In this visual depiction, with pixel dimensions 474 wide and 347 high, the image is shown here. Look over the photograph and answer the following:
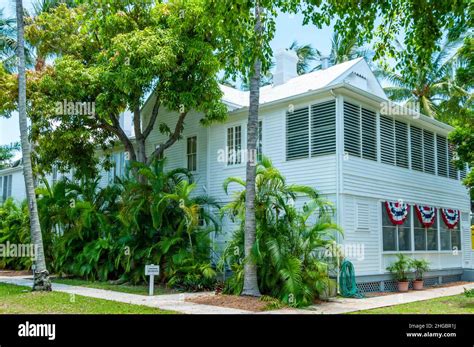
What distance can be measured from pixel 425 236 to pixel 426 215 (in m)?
0.75

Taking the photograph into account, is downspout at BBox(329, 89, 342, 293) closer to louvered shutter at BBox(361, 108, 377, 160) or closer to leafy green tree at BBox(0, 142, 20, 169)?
louvered shutter at BBox(361, 108, 377, 160)

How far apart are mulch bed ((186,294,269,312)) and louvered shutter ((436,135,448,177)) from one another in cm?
1066

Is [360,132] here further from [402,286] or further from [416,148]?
[402,286]

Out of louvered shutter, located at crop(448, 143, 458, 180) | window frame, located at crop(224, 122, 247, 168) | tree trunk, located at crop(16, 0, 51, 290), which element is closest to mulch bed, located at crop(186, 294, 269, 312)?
tree trunk, located at crop(16, 0, 51, 290)

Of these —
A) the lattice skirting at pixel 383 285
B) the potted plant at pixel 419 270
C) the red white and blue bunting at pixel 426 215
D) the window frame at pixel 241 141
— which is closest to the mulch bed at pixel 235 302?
the lattice skirting at pixel 383 285

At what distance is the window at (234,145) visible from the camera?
1764cm

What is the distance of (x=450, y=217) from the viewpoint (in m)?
19.2

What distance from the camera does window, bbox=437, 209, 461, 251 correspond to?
62.1 feet

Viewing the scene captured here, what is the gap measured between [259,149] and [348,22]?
7608 mm

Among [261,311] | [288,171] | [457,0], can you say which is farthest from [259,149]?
[457,0]

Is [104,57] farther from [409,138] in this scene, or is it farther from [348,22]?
[409,138]

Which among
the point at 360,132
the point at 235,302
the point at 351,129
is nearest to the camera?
the point at 235,302

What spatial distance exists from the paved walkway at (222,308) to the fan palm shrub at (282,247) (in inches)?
25.9

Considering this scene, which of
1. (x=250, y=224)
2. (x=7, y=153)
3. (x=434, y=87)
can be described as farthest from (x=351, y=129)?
(x=7, y=153)
